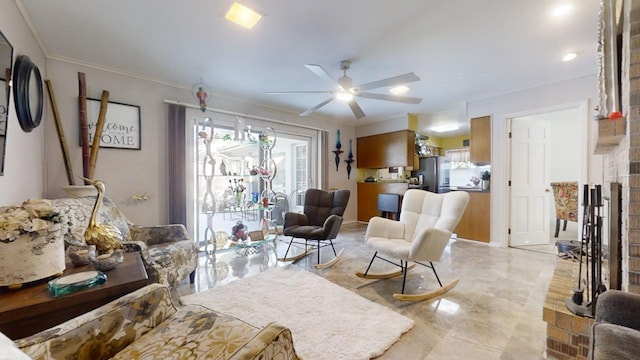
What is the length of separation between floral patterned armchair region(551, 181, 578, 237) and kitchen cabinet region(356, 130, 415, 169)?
234cm

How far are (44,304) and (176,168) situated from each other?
269 centimetres

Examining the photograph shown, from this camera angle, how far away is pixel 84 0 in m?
1.88

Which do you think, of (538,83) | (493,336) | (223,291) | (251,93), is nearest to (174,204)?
(223,291)

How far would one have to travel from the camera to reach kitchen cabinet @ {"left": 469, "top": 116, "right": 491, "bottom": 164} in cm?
409

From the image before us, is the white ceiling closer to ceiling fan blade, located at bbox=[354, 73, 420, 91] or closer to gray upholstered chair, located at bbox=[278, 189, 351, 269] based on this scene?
ceiling fan blade, located at bbox=[354, 73, 420, 91]

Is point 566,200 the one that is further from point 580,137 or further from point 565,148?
point 565,148

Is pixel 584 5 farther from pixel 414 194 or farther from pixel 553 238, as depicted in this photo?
pixel 553 238

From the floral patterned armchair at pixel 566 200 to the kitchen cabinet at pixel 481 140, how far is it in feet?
4.36

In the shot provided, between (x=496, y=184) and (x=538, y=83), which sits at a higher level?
(x=538, y=83)

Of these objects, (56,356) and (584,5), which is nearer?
(56,356)

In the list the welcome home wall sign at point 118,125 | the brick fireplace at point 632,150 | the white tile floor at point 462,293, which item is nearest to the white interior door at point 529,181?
the white tile floor at point 462,293

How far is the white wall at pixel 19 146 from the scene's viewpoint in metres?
1.72

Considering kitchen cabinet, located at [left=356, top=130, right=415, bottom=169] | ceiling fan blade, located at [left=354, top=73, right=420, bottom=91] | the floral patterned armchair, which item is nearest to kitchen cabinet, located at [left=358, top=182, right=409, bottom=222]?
kitchen cabinet, located at [left=356, top=130, right=415, bottom=169]

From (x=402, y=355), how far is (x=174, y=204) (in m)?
3.12
